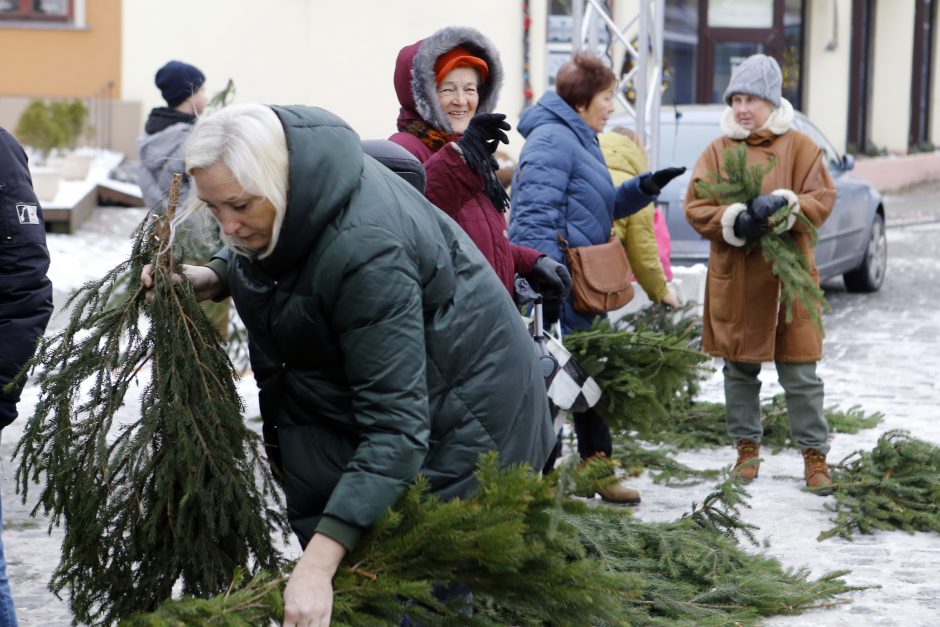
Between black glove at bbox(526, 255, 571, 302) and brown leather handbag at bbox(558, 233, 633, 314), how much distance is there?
0.95m

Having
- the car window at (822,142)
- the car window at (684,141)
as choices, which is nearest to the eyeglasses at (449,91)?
the car window at (684,141)

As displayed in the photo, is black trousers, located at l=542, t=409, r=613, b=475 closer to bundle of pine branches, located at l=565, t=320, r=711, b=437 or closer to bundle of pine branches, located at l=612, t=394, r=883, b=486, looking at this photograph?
bundle of pine branches, located at l=565, t=320, r=711, b=437

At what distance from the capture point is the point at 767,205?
6.22m

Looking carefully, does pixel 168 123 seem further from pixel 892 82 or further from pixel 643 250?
pixel 892 82

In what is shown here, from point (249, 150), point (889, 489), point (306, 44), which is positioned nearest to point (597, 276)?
point (889, 489)

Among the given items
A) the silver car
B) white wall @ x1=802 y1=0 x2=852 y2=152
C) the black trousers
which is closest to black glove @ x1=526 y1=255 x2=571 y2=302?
the black trousers

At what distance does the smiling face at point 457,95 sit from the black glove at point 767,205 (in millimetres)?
1842

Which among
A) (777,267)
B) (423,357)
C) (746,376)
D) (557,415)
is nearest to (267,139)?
(423,357)

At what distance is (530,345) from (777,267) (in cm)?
313

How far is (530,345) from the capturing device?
331cm

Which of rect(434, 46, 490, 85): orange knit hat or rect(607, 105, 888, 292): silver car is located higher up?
rect(434, 46, 490, 85): orange knit hat

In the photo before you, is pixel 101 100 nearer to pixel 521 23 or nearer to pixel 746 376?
pixel 521 23

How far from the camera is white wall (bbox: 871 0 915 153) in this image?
27.2 m

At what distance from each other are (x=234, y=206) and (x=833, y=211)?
33.9ft
